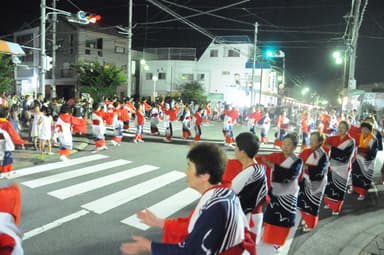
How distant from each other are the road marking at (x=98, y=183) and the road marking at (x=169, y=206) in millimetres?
1757

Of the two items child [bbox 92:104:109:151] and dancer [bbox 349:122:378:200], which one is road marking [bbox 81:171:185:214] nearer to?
child [bbox 92:104:109:151]

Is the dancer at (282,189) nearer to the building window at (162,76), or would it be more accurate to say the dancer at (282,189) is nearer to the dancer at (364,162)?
the dancer at (364,162)

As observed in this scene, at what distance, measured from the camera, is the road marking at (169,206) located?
518cm

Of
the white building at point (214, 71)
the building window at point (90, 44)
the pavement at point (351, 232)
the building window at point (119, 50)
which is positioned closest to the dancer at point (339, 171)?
the pavement at point (351, 232)

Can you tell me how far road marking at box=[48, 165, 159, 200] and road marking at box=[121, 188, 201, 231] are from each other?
1.76m

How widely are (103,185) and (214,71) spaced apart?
3558cm

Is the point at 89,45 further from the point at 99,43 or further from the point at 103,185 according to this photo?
the point at 103,185

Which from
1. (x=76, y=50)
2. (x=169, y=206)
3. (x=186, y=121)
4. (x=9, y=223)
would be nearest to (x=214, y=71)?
(x=76, y=50)

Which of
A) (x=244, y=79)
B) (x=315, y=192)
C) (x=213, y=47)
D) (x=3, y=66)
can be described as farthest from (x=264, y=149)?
(x=213, y=47)

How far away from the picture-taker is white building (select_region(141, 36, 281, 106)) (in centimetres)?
3959

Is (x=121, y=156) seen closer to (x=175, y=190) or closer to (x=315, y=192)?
(x=175, y=190)

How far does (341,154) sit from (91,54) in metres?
34.5

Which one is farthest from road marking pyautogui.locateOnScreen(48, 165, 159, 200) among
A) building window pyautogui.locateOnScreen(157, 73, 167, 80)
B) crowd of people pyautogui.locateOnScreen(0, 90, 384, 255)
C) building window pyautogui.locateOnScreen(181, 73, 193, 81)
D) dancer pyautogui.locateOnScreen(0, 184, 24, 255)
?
building window pyautogui.locateOnScreen(157, 73, 167, 80)

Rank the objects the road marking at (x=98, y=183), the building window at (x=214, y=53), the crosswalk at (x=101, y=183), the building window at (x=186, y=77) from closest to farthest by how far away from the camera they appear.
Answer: the crosswalk at (x=101, y=183) → the road marking at (x=98, y=183) → the building window at (x=214, y=53) → the building window at (x=186, y=77)
